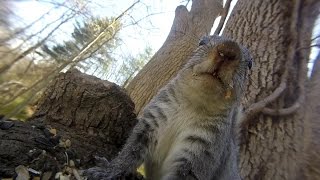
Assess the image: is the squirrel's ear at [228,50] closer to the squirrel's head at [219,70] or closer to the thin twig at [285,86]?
the squirrel's head at [219,70]

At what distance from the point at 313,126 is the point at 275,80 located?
0.68 metres

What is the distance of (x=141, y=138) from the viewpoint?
254cm

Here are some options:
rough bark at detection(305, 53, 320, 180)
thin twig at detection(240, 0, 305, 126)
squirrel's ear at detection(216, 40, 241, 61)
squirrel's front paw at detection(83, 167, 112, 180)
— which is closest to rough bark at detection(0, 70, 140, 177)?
squirrel's front paw at detection(83, 167, 112, 180)

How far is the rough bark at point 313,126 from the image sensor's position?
4415 millimetres

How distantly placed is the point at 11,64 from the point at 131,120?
1.26m

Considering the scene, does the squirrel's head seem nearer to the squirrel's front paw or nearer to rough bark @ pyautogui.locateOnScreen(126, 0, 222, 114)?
the squirrel's front paw

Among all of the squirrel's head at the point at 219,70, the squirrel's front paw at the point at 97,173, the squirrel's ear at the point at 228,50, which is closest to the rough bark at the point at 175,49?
the squirrel's head at the point at 219,70

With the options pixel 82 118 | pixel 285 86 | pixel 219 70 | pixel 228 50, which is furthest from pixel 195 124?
pixel 285 86

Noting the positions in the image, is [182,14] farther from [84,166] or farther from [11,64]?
[11,64]

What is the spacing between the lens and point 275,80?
5020 millimetres

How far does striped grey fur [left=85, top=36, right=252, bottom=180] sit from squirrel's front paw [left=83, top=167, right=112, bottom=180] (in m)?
0.07

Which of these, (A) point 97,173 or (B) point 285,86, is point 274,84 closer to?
(B) point 285,86

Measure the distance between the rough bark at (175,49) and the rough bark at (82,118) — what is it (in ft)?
11.8

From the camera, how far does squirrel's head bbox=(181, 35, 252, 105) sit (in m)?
2.46
